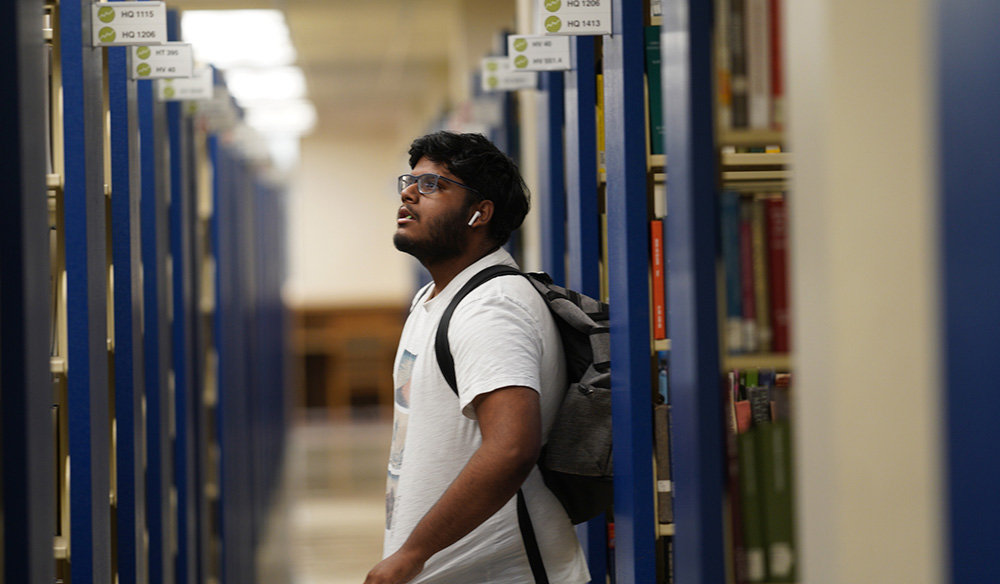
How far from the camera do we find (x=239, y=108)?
19.9 ft

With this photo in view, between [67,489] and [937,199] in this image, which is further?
[67,489]

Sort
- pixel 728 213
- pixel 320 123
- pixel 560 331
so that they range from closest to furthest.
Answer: pixel 728 213 → pixel 560 331 → pixel 320 123

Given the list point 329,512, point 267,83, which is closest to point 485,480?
point 329,512

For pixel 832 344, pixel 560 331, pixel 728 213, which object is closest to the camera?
pixel 832 344

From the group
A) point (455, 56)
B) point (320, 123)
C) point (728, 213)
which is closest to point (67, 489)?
point (728, 213)

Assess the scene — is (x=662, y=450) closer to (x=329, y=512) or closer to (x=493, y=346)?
(x=493, y=346)

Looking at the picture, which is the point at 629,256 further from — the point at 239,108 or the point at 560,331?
the point at 239,108

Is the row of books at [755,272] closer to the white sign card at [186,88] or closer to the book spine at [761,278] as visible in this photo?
the book spine at [761,278]

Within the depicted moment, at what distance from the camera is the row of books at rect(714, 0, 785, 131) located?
1552 millimetres

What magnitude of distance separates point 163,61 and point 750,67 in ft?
6.51

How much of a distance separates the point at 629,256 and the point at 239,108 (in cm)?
417

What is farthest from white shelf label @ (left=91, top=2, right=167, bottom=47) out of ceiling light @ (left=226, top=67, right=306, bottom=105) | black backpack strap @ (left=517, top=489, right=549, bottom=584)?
ceiling light @ (left=226, top=67, right=306, bottom=105)

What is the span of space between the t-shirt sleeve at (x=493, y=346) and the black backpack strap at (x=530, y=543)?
0.21 m

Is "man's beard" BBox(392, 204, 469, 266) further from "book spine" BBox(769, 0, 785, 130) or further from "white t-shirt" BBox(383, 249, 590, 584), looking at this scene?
"book spine" BBox(769, 0, 785, 130)
